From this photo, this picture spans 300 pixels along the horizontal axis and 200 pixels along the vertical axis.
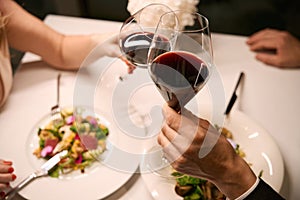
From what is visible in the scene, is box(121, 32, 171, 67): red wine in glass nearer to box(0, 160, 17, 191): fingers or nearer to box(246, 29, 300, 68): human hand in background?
box(0, 160, 17, 191): fingers

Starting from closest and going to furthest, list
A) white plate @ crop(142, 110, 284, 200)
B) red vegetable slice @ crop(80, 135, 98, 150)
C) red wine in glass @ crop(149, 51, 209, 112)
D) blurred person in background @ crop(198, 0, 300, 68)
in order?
red wine in glass @ crop(149, 51, 209, 112) → white plate @ crop(142, 110, 284, 200) → red vegetable slice @ crop(80, 135, 98, 150) → blurred person in background @ crop(198, 0, 300, 68)

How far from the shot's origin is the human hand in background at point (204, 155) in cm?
77

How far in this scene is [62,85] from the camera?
1269 mm

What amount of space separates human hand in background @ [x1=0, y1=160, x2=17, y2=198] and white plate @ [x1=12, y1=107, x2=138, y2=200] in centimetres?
3

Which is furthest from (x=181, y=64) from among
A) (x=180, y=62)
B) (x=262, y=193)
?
(x=262, y=193)

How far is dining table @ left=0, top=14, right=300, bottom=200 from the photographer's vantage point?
0.99 metres

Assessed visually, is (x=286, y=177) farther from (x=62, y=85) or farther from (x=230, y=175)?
(x=62, y=85)

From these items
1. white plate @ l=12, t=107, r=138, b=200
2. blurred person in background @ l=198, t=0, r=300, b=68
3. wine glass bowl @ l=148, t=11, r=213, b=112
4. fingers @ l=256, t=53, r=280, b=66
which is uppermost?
wine glass bowl @ l=148, t=11, r=213, b=112

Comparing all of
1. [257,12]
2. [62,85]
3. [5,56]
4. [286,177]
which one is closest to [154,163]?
[286,177]

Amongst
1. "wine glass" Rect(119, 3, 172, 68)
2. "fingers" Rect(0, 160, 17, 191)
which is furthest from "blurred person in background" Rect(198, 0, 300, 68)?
"fingers" Rect(0, 160, 17, 191)

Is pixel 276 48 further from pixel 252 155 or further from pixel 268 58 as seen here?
pixel 252 155

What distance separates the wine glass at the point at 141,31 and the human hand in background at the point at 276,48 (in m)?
0.54

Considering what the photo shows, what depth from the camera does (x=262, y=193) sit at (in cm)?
82

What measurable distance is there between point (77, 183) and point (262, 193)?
1.53 ft
